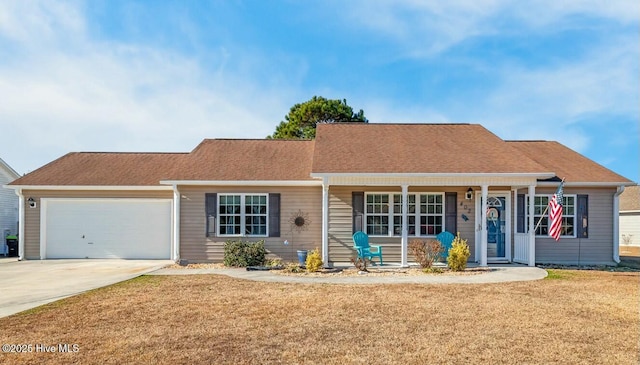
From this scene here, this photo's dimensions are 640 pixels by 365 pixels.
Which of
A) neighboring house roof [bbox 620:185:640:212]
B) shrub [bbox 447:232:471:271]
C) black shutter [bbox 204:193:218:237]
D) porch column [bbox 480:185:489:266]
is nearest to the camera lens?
shrub [bbox 447:232:471:271]

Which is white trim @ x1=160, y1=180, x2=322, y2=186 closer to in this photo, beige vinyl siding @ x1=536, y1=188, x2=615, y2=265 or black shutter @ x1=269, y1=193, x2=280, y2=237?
black shutter @ x1=269, y1=193, x2=280, y2=237

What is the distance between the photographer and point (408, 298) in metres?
7.93

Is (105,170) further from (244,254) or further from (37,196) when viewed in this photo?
(244,254)

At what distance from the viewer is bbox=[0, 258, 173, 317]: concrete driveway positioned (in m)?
7.94

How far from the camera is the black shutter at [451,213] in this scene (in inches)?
511

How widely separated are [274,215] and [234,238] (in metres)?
1.38

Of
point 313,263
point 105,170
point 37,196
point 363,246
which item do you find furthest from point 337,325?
point 37,196

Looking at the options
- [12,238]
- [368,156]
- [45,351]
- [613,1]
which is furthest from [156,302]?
[12,238]

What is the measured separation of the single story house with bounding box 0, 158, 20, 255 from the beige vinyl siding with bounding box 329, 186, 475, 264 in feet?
47.5

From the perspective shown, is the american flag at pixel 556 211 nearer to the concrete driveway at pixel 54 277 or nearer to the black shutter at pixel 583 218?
the black shutter at pixel 583 218

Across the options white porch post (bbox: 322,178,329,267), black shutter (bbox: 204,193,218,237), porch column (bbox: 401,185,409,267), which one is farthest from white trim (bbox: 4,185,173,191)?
porch column (bbox: 401,185,409,267)

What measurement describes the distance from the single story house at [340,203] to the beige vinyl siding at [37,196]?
0.03m

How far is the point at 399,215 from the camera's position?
13000 mm

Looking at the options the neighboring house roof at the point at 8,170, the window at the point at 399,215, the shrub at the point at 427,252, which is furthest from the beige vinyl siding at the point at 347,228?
the neighboring house roof at the point at 8,170
